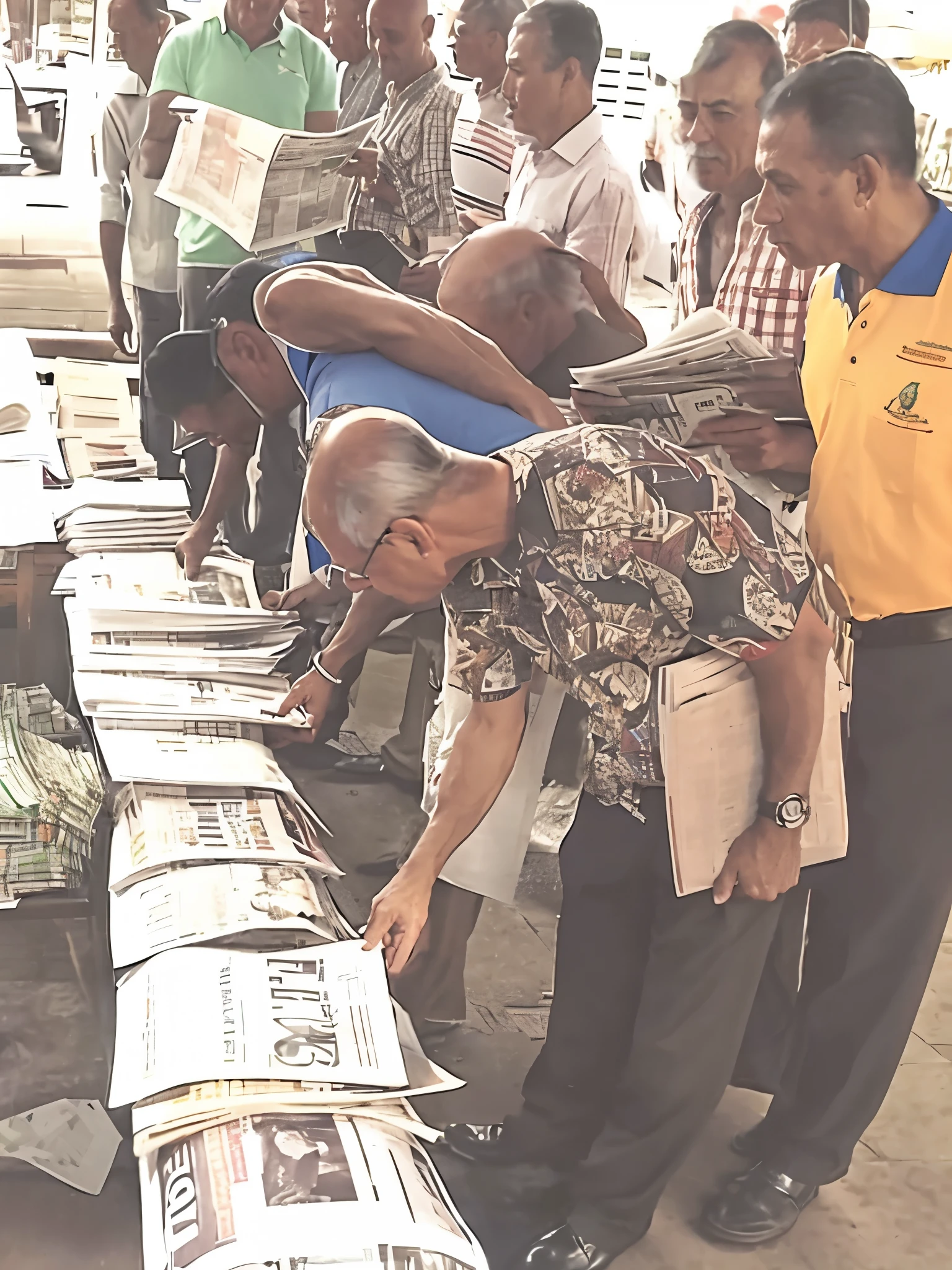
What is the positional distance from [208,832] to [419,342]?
0.68 metres

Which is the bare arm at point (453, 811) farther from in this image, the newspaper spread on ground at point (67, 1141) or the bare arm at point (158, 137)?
the bare arm at point (158, 137)

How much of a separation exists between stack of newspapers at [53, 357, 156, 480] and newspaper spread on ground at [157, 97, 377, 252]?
279mm

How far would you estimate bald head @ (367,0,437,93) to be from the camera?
1522 millimetres

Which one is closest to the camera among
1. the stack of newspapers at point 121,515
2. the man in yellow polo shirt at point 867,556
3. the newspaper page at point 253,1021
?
the newspaper page at point 253,1021

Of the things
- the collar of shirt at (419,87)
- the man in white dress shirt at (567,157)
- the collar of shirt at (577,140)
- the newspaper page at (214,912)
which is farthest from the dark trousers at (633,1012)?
the collar of shirt at (419,87)

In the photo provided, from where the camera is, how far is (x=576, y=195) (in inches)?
60.2

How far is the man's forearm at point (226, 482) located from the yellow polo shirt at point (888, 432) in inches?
30.0

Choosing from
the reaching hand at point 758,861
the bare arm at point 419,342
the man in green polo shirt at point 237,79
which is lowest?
the reaching hand at point 758,861

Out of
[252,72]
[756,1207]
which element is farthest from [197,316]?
[756,1207]

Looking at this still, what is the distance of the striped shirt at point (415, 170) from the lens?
1545 mm

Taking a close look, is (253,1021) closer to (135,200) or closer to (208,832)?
(208,832)

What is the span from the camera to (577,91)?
152cm

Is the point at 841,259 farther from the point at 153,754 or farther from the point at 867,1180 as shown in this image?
the point at 867,1180

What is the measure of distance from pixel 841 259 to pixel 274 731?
98cm
